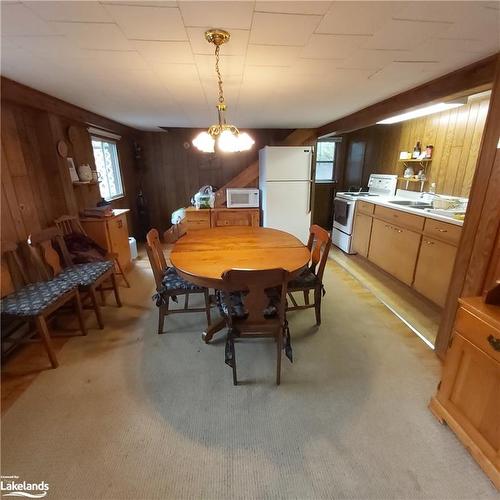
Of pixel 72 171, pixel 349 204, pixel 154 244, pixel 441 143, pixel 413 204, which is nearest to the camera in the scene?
pixel 154 244

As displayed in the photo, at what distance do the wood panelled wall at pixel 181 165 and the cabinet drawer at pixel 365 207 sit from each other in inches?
76.7

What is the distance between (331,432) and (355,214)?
123 inches

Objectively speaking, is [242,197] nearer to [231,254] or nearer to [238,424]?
[231,254]

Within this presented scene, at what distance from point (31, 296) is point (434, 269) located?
11.5 feet

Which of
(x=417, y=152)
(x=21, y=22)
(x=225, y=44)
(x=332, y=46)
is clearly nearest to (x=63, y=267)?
(x=21, y=22)

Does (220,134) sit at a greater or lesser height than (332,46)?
lesser

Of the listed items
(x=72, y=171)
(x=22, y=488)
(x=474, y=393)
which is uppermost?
(x=72, y=171)

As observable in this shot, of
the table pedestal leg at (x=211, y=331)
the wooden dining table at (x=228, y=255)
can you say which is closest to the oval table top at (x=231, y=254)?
the wooden dining table at (x=228, y=255)

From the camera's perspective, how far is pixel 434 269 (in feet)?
8.26

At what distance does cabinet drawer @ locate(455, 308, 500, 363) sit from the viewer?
45.5 inches

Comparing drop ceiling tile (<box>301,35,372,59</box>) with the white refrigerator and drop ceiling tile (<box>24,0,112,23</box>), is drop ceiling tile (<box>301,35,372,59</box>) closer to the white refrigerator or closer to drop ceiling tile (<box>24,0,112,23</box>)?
drop ceiling tile (<box>24,0,112,23</box>)

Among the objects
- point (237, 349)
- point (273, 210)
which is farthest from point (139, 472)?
point (273, 210)

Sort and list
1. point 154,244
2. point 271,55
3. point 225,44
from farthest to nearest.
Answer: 1. point 154,244
2. point 271,55
3. point 225,44

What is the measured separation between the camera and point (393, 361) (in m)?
1.91
